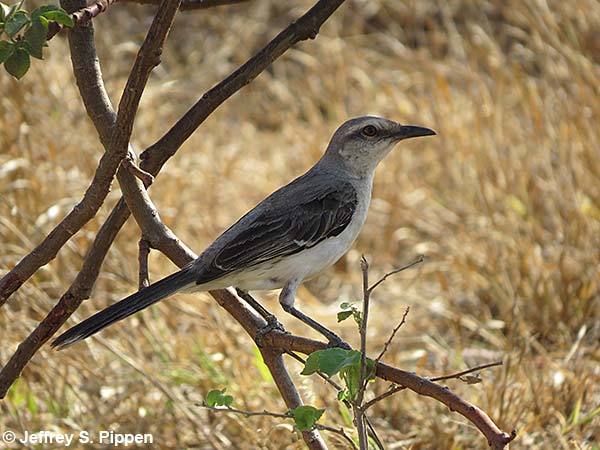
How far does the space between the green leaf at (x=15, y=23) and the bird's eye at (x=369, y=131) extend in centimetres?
232

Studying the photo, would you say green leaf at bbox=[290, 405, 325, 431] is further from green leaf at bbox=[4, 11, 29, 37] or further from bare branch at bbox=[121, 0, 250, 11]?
bare branch at bbox=[121, 0, 250, 11]

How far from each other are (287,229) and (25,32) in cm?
185

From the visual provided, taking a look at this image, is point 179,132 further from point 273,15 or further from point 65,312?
point 273,15

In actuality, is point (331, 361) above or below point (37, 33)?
below

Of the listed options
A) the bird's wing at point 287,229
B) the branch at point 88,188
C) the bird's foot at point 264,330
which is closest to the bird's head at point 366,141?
the bird's wing at point 287,229

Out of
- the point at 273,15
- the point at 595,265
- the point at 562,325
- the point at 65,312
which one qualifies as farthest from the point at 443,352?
the point at 273,15

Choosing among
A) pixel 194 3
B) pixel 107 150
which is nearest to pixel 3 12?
pixel 107 150

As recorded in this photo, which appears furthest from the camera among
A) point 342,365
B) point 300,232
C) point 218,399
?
point 300,232

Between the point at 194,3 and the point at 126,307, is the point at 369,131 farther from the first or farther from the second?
the point at 126,307

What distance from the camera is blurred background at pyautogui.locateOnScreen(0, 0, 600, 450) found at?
15.0 ft

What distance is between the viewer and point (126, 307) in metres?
3.32

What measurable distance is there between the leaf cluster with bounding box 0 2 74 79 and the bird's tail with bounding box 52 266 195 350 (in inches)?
40.1

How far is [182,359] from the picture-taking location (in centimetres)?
505

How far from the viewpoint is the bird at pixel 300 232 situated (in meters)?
3.65
